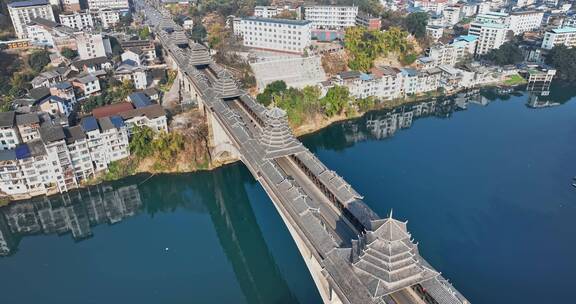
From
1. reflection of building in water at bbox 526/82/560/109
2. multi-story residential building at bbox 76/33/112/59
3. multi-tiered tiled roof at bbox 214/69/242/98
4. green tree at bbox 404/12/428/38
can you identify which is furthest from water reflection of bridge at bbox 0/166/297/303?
reflection of building in water at bbox 526/82/560/109

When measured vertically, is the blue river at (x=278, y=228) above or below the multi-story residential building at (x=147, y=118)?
below

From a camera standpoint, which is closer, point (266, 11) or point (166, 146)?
point (166, 146)

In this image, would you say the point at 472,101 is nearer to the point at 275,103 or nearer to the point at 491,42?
the point at 491,42

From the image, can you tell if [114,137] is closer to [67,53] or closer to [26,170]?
[26,170]

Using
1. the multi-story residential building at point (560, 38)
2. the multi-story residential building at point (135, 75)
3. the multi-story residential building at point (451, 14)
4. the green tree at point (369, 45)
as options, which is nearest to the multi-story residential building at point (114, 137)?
the multi-story residential building at point (135, 75)

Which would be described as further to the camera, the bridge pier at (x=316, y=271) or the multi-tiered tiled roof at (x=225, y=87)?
the multi-tiered tiled roof at (x=225, y=87)

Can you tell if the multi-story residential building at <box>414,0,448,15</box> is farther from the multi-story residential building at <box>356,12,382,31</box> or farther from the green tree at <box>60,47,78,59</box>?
the green tree at <box>60,47,78,59</box>

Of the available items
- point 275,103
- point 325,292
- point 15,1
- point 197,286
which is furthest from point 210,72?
point 15,1

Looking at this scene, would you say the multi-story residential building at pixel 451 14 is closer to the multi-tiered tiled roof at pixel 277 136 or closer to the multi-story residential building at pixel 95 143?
the multi-tiered tiled roof at pixel 277 136

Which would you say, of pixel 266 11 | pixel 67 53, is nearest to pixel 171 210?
pixel 67 53
